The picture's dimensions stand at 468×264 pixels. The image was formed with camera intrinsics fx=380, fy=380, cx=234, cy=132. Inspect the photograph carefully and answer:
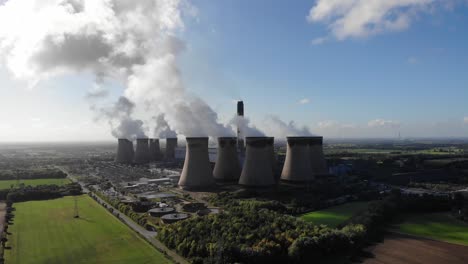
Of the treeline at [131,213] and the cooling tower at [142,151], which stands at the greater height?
the cooling tower at [142,151]

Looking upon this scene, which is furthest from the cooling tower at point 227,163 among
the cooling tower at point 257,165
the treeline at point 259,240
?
the treeline at point 259,240

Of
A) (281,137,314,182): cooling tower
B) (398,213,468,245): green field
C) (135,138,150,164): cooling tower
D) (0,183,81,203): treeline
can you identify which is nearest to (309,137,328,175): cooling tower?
(281,137,314,182): cooling tower

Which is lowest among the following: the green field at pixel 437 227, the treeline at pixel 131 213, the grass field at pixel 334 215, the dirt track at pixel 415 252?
the dirt track at pixel 415 252

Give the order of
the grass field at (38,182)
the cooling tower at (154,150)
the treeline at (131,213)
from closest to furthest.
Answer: the treeline at (131,213) < the grass field at (38,182) < the cooling tower at (154,150)

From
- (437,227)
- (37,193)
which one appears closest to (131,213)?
(37,193)

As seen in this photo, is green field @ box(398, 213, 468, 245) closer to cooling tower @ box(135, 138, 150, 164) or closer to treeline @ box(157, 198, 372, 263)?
treeline @ box(157, 198, 372, 263)

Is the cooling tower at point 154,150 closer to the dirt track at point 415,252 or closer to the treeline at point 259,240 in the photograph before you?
the treeline at point 259,240

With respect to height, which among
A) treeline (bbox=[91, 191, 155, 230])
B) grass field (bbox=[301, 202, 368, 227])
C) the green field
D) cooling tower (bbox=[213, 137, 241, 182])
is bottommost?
the green field

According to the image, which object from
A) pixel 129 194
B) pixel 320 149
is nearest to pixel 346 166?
pixel 320 149
